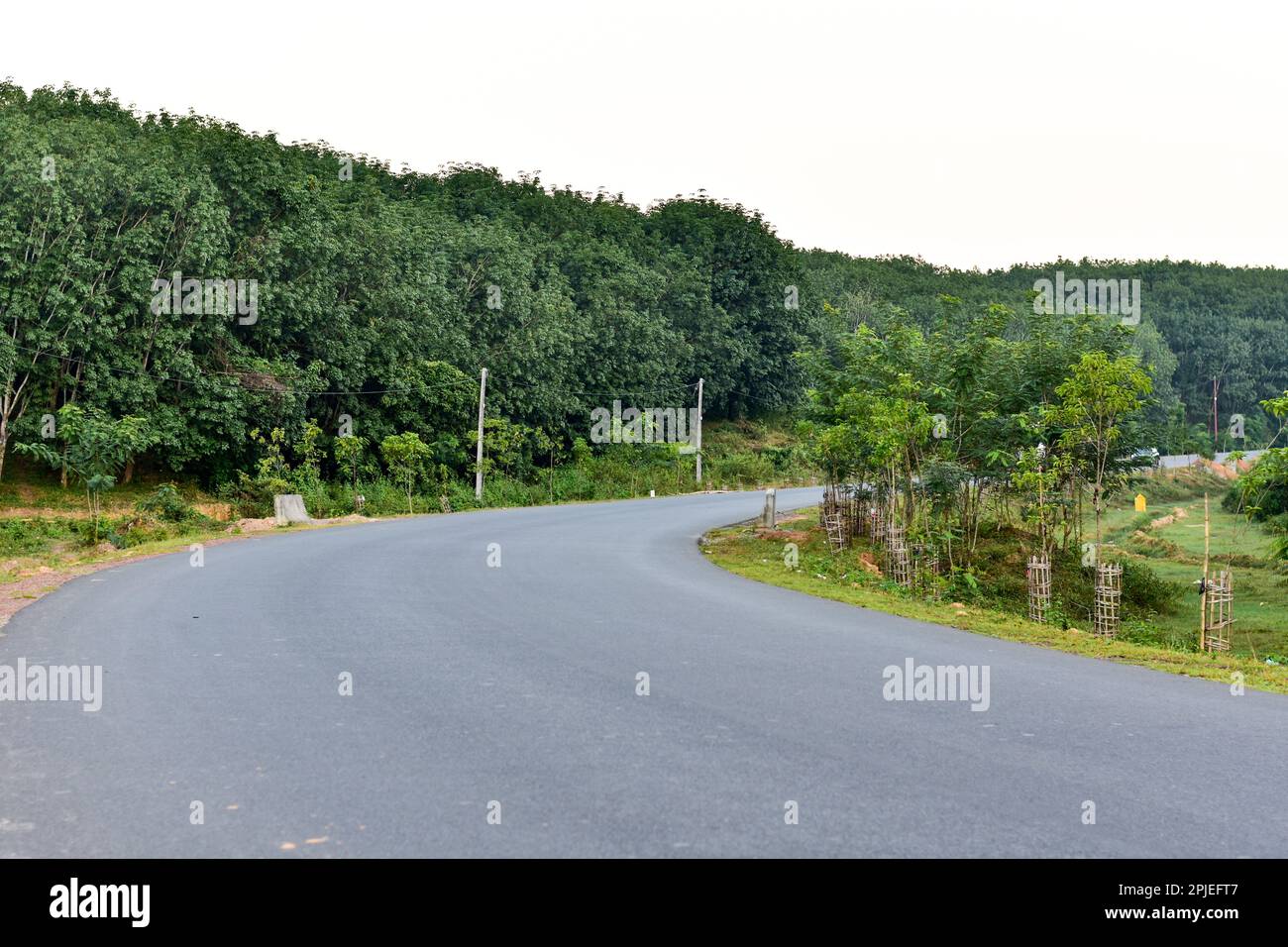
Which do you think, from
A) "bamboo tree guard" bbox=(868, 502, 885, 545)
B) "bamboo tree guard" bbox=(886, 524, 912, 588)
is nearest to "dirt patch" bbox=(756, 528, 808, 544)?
"bamboo tree guard" bbox=(868, 502, 885, 545)

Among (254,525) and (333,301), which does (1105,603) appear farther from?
(333,301)

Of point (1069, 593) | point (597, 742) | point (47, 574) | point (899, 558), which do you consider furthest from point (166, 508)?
point (597, 742)

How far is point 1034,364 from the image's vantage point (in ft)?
74.7

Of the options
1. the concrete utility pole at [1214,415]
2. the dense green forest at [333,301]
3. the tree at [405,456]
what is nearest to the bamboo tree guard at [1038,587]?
the dense green forest at [333,301]

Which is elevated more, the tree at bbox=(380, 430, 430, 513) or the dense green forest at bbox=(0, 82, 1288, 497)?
the dense green forest at bbox=(0, 82, 1288, 497)

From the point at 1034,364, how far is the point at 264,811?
2025 cm

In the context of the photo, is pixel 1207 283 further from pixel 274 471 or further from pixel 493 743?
pixel 493 743

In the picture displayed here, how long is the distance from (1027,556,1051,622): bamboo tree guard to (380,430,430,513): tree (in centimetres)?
2709

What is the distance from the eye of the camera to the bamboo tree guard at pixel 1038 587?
16828 mm

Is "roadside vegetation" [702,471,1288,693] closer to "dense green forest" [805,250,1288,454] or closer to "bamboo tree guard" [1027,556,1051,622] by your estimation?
"bamboo tree guard" [1027,556,1051,622]

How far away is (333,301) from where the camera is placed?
41938 millimetres

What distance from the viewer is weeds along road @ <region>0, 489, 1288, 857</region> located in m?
5.50

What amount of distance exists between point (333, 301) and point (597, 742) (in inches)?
1480

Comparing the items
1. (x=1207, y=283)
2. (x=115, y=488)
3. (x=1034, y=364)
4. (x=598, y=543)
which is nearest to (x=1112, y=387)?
(x=1034, y=364)
